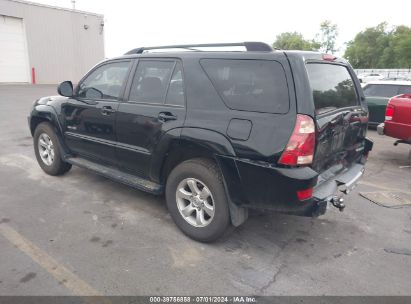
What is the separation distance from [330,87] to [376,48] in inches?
3391

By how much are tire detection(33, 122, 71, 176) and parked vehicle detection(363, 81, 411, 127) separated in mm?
8521

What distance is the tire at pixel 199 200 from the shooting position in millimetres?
3014

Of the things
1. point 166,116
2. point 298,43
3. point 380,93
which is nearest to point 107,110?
point 166,116

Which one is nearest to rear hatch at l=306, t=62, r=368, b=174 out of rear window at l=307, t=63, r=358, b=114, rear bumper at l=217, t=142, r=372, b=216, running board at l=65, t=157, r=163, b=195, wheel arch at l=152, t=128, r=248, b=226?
rear window at l=307, t=63, r=358, b=114

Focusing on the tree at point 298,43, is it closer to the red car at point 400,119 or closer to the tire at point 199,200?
the red car at point 400,119

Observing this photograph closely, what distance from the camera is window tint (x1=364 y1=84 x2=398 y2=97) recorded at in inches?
370

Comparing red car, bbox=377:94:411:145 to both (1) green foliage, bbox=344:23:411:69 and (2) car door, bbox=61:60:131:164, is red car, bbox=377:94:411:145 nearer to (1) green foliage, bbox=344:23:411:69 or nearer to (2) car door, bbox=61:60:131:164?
(2) car door, bbox=61:60:131:164

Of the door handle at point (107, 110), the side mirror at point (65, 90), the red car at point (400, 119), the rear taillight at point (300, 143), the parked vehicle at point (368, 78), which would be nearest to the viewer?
the rear taillight at point (300, 143)

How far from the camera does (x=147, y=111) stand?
3.46 meters

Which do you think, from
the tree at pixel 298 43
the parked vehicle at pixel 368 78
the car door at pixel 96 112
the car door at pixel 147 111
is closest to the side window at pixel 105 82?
the car door at pixel 96 112

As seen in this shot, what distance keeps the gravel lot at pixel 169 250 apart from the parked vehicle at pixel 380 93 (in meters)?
6.09

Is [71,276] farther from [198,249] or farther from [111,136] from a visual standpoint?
[111,136]

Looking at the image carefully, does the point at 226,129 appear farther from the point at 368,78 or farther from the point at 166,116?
the point at 368,78

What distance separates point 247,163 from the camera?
2.77 metres
